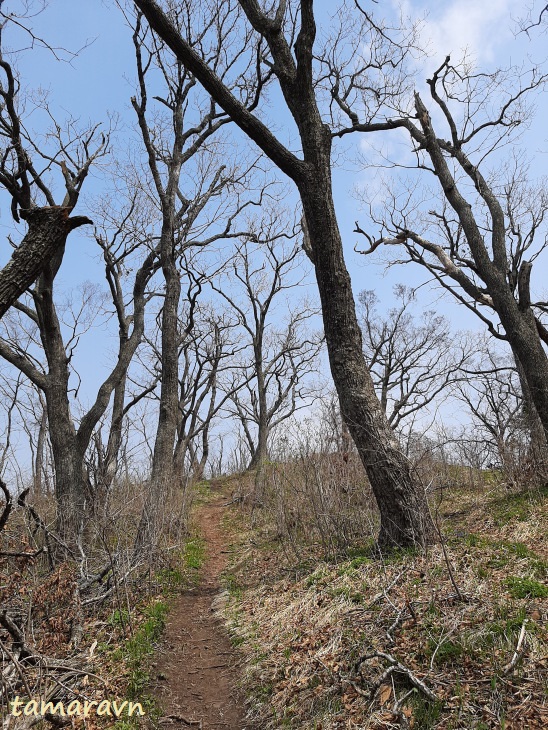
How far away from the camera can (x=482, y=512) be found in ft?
22.0

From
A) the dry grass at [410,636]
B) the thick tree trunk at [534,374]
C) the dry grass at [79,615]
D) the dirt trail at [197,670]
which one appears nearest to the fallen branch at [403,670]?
the dry grass at [410,636]

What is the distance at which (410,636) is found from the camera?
3441 millimetres

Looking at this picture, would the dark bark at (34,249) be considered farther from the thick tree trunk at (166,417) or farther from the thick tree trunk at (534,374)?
the thick tree trunk at (534,374)

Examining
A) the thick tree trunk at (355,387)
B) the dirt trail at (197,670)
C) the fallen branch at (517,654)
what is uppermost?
the thick tree trunk at (355,387)

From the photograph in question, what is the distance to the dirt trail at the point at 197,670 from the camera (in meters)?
3.95

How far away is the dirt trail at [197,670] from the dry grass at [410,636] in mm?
198

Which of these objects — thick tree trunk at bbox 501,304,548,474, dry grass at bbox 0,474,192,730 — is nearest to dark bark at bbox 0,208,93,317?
dry grass at bbox 0,474,192,730

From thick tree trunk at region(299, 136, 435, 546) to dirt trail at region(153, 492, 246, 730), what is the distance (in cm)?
209

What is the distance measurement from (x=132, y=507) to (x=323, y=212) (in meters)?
5.05

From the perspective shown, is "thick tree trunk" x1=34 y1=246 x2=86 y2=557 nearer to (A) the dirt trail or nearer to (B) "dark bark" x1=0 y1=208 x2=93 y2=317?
(A) the dirt trail

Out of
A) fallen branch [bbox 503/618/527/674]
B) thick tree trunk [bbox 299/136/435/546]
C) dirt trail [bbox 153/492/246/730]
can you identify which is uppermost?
thick tree trunk [bbox 299/136/435/546]

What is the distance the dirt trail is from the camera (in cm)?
395

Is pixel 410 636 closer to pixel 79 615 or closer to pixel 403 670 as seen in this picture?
pixel 403 670

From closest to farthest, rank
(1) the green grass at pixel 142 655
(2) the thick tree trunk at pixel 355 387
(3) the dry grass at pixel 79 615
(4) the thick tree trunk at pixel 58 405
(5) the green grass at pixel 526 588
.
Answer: (5) the green grass at pixel 526 588
(3) the dry grass at pixel 79 615
(1) the green grass at pixel 142 655
(2) the thick tree trunk at pixel 355 387
(4) the thick tree trunk at pixel 58 405
